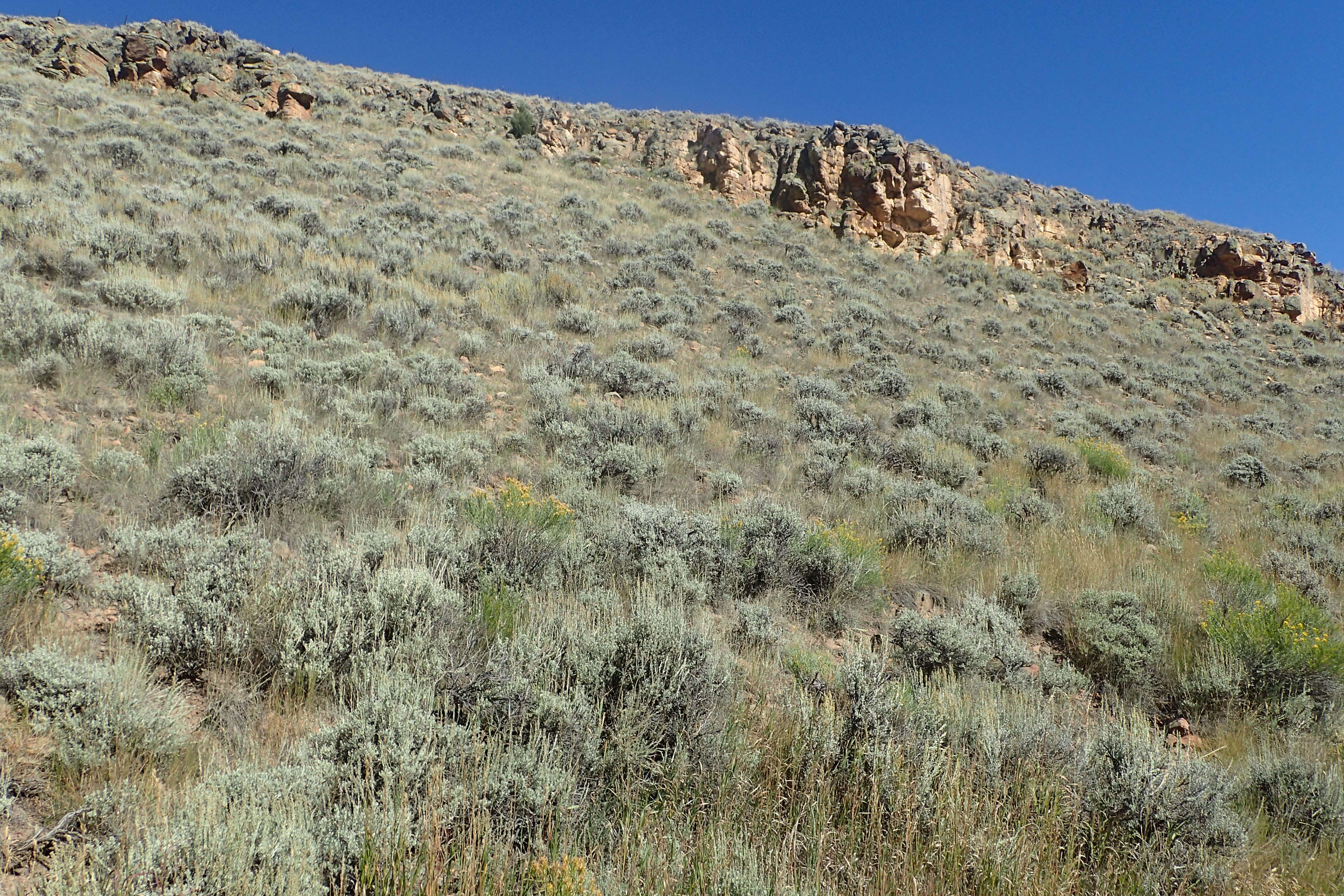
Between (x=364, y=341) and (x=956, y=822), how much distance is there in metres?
7.68

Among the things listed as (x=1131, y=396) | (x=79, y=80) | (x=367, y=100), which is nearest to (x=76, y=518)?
(x=1131, y=396)

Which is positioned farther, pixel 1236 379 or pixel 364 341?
pixel 1236 379

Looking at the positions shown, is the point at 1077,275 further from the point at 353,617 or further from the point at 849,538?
the point at 353,617

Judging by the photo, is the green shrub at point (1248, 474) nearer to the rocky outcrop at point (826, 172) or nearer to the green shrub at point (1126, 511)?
the green shrub at point (1126, 511)

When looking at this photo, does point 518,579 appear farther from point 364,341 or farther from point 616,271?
point 616,271

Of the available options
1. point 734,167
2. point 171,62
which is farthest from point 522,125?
point 171,62

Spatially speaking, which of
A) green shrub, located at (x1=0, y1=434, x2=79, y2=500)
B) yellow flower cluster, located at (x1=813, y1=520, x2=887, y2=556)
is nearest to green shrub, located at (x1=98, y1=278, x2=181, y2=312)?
green shrub, located at (x1=0, y1=434, x2=79, y2=500)

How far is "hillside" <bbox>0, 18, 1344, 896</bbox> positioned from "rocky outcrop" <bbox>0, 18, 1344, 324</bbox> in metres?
9.04

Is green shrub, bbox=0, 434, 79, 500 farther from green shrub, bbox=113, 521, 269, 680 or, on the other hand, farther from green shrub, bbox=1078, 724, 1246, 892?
green shrub, bbox=1078, 724, 1246, 892

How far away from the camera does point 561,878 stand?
1.61m

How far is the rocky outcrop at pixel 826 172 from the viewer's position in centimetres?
1806

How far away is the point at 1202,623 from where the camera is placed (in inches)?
154

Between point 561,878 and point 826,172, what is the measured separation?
23.9 m

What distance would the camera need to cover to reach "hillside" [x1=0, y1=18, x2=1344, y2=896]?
73.7 inches
